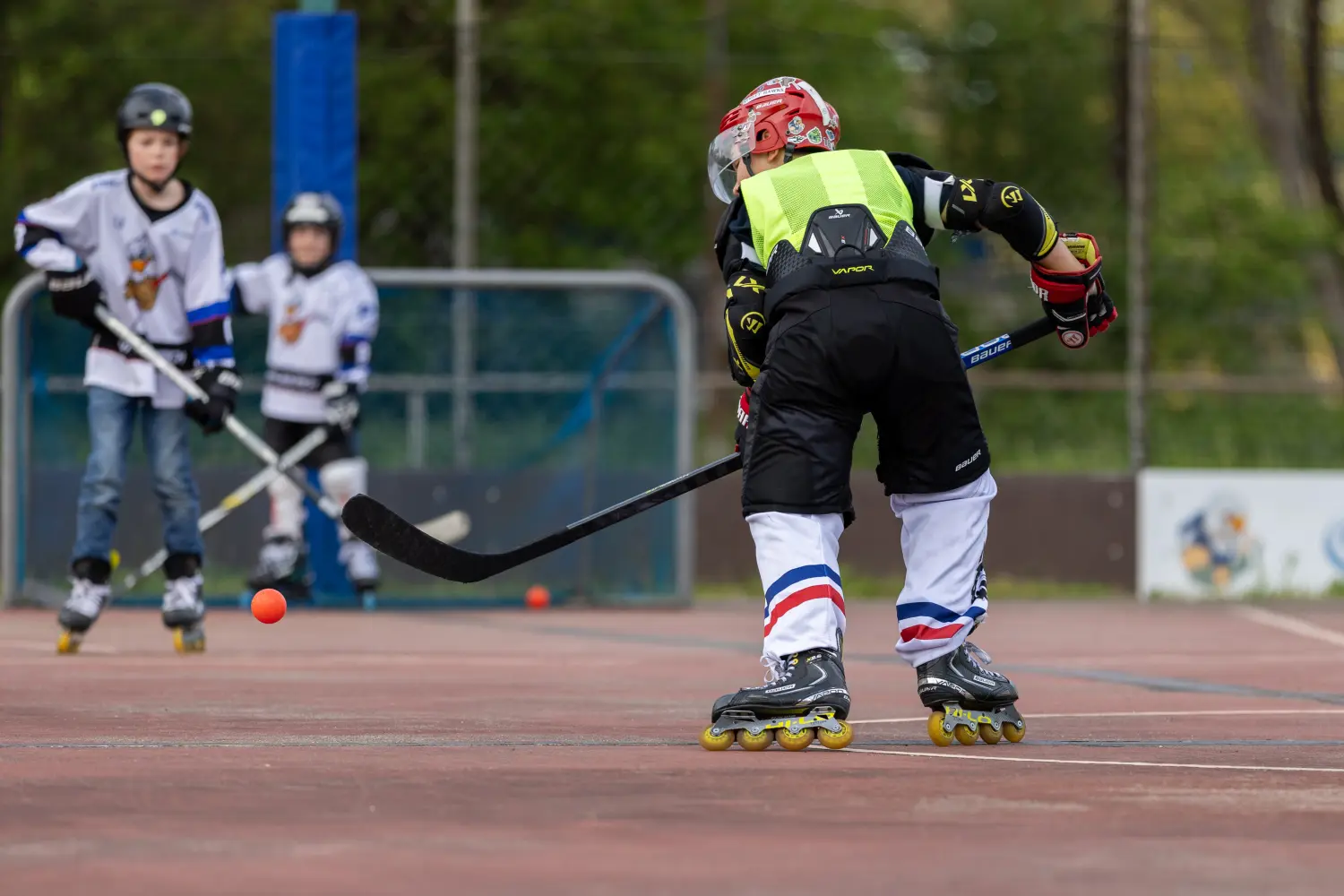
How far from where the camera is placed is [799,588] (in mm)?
4855

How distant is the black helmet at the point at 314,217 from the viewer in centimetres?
1067

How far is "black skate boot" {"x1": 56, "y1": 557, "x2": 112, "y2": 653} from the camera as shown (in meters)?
7.66

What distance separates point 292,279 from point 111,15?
6738 millimetres

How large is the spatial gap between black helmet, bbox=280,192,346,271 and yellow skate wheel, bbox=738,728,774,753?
634 centimetres

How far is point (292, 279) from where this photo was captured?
10742mm

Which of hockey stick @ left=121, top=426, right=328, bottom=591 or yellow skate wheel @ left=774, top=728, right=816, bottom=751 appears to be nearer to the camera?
yellow skate wheel @ left=774, top=728, right=816, bottom=751

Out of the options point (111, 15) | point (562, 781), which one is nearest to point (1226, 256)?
point (111, 15)

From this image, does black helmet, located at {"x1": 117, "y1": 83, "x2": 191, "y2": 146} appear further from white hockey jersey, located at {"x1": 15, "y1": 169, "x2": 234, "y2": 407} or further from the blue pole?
the blue pole

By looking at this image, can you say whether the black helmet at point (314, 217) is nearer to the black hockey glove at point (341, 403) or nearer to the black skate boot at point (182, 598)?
the black hockey glove at point (341, 403)

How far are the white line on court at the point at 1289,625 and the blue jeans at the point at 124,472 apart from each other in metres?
4.44

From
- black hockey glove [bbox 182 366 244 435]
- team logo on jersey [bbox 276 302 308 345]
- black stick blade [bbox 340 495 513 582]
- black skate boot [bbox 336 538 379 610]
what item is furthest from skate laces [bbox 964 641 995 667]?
team logo on jersey [bbox 276 302 308 345]

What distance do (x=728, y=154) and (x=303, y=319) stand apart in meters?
5.73

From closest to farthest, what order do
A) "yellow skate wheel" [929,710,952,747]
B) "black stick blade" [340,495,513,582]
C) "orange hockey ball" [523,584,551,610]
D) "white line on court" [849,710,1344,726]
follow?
"yellow skate wheel" [929,710,952,747], "black stick blade" [340,495,513,582], "white line on court" [849,710,1344,726], "orange hockey ball" [523,584,551,610]

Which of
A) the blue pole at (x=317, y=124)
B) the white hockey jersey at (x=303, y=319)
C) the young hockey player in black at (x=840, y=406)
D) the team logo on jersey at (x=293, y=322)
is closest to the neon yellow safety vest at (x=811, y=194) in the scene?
the young hockey player in black at (x=840, y=406)
